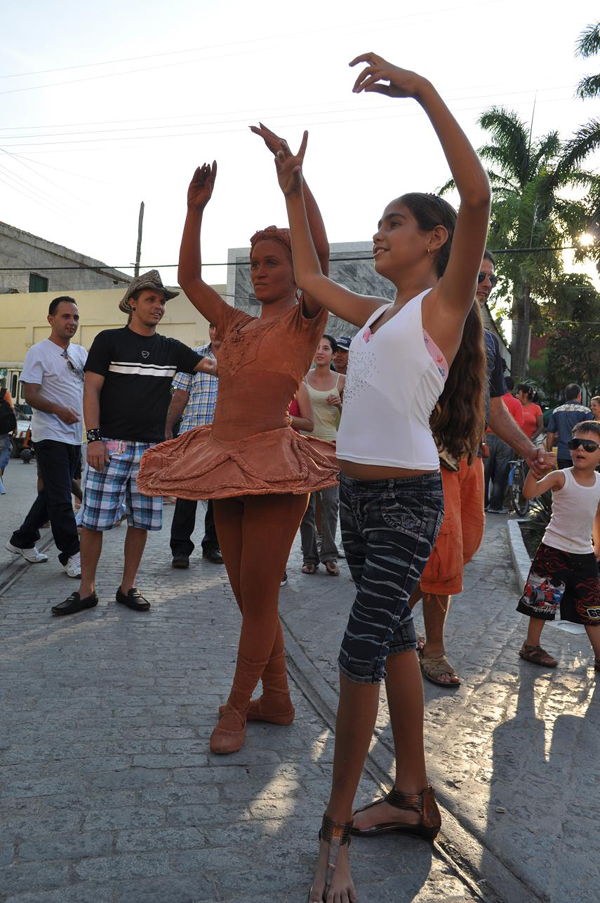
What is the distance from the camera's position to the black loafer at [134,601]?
19.0ft

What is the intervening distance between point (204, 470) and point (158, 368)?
107 inches

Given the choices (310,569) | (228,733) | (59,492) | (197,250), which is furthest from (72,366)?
(228,733)

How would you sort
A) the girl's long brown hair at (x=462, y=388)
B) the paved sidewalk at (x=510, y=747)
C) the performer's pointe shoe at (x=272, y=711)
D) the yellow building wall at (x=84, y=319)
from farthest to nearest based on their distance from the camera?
A: the yellow building wall at (x=84, y=319)
the performer's pointe shoe at (x=272, y=711)
the girl's long brown hair at (x=462, y=388)
the paved sidewalk at (x=510, y=747)

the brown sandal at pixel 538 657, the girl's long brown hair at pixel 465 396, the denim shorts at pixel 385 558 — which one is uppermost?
the girl's long brown hair at pixel 465 396

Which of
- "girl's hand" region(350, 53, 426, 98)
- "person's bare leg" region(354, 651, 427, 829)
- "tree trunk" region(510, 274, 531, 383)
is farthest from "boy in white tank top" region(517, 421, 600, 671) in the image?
"tree trunk" region(510, 274, 531, 383)

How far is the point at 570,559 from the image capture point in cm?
519

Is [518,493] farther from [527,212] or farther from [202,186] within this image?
[527,212]

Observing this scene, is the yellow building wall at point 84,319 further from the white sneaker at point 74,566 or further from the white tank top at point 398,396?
the white tank top at point 398,396

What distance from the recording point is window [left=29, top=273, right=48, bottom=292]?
139 feet

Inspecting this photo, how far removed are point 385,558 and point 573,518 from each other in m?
3.02

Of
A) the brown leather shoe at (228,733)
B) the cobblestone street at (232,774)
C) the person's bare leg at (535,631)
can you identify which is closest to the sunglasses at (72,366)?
the cobblestone street at (232,774)

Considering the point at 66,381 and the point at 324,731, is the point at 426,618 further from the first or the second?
the point at 66,381

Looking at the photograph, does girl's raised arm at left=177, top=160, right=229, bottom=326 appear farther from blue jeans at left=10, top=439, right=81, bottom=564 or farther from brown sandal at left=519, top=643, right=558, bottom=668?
blue jeans at left=10, top=439, right=81, bottom=564

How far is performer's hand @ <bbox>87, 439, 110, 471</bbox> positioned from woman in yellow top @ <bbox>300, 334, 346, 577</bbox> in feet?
8.09
